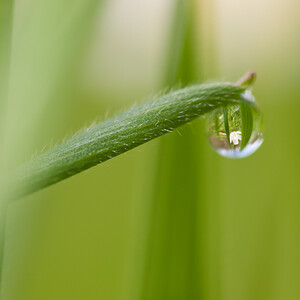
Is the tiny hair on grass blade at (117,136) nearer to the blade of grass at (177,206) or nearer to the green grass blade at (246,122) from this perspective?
the green grass blade at (246,122)

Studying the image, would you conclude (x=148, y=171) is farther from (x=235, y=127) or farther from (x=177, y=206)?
(x=235, y=127)

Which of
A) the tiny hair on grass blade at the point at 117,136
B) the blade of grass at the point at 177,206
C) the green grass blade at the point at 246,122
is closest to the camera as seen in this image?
the tiny hair on grass blade at the point at 117,136

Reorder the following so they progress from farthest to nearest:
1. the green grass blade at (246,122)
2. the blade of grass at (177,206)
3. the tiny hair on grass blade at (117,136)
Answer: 1. the blade of grass at (177,206)
2. the green grass blade at (246,122)
3. the tiny hair on grass blade at (117,136)

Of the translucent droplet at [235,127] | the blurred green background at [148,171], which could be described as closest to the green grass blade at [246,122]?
the translucent droplet at [235,127]

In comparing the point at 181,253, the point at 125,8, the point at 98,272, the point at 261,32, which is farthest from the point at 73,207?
the point at 261,32

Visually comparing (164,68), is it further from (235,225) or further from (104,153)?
(104,153)

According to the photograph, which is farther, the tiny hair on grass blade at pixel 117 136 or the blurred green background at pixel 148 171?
the blurred green background at pixel 148 171
